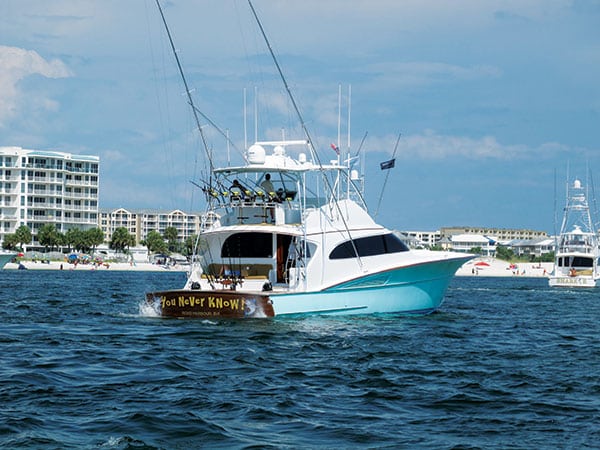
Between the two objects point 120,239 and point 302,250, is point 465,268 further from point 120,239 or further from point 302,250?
point 302,250

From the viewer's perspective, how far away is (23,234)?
147 m

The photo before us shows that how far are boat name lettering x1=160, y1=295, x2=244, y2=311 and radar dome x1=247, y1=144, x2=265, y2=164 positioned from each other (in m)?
5.65

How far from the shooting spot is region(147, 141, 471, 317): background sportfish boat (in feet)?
93.7

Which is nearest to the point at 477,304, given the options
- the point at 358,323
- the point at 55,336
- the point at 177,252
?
the point at 358,323

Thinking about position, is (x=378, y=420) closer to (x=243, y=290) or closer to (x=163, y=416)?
(x=163, y=416)

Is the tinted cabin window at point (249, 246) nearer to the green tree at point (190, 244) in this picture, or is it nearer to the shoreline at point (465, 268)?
the green tree at point (190, 244)

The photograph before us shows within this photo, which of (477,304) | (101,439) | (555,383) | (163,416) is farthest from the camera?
(477,304)

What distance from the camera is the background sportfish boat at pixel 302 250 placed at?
28.6 meters

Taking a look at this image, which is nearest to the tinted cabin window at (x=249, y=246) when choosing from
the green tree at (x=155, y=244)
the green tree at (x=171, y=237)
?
the green tree at (x=155, y=244)

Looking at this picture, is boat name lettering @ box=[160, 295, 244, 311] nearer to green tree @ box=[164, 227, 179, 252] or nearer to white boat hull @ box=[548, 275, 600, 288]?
white boat hull @ box=[548, 275, 600, 288]

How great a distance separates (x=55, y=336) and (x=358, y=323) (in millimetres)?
8695

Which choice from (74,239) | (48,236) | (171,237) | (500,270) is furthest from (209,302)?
(171,237)

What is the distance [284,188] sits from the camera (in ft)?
102

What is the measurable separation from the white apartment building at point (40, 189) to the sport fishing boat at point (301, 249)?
131m
